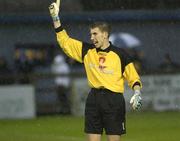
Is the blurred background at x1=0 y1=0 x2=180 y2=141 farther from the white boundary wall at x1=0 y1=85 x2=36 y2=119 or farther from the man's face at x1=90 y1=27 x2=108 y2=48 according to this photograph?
the man's face at x1=90 y1=27 x2=108 y2=48

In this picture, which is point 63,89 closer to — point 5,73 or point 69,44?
point 5,73

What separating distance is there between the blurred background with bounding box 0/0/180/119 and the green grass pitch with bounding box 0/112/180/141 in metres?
0.62

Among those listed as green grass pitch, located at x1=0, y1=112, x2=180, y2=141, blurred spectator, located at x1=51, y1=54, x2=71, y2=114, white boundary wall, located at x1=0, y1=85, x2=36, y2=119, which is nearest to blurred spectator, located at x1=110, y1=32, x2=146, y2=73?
blurred spectator, located at x1=51, y1=54, x2=71, y2=114

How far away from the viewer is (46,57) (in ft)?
90.1

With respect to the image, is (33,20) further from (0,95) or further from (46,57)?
(0,95)

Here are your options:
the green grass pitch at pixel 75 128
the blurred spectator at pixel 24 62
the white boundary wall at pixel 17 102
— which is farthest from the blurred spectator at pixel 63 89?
the blurred spectator at pixel 24 62

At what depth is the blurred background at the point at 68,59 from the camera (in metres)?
22.5

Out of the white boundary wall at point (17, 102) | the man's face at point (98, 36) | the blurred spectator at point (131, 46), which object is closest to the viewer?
the man's face at point (98, 36)

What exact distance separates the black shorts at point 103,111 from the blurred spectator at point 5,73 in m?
13.5

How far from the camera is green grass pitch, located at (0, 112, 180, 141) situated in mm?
16281

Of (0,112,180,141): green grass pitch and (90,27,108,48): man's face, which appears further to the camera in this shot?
(0,112,180,141): green grass pitch

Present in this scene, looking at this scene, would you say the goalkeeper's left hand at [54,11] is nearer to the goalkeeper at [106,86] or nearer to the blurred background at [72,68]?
the goalkeeper at [106,86]

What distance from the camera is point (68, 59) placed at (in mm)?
26375

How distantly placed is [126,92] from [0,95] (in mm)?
3408
